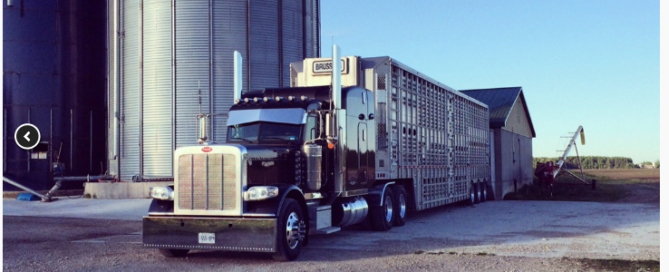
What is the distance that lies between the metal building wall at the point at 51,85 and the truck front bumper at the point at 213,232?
28.2 meters

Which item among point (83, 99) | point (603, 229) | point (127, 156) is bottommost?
point (603, 229)

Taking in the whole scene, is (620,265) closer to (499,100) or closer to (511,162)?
(511,162)

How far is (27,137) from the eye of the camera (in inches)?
1163

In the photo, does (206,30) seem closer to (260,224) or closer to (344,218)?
(344,218)

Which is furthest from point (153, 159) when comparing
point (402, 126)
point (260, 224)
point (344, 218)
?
point (260, 224)

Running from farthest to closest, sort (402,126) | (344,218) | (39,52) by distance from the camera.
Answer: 1. (39,52)
2. (402,126)
3. (344,218)

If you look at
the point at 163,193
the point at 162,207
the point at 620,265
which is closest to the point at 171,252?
the point at 162,207

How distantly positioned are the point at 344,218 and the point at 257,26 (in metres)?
19.5

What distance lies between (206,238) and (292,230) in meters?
1.48

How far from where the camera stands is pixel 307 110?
45.4 feet

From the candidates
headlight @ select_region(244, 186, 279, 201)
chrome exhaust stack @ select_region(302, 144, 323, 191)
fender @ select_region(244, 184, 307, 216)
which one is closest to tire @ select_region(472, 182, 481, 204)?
chrome exhaust stack @ select_region(302, 144, 323, 191)

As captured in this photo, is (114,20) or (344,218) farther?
(114,20)

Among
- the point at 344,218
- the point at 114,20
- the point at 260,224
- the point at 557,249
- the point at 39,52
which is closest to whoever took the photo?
the point at 260,224
